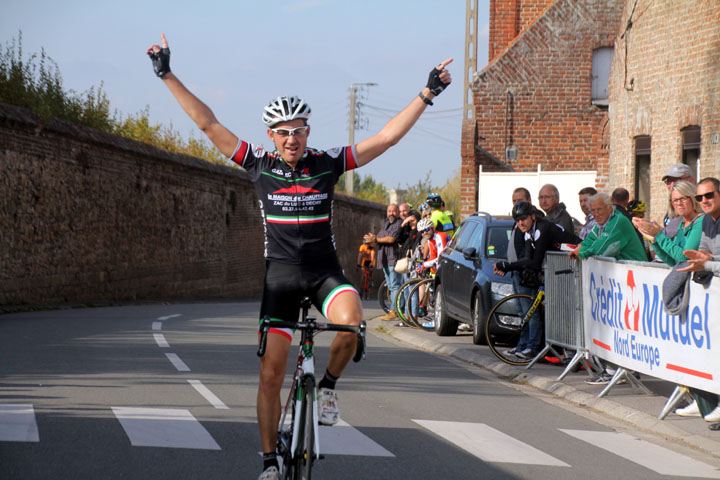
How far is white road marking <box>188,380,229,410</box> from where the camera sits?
8755 millimetres

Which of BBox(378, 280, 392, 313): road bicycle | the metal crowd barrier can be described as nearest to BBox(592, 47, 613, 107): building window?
BBox(378, 280, 392, 313): road bicycle

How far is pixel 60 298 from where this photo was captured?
939 inches

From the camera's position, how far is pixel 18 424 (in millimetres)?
7508

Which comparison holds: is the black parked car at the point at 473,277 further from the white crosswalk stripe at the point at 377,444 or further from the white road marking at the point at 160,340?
the white crosswalk stripe at the point at 377,444

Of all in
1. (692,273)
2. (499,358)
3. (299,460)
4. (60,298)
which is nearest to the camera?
(299,460)

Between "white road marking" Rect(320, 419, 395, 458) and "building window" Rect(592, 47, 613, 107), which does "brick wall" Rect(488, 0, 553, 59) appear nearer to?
"building window" Rect(592, 47, 613, 107)

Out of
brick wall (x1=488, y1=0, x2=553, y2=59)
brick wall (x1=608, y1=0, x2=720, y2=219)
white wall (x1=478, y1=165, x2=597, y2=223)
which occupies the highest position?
brick wall (x1=488, y1=0, x2=553, y2=59)

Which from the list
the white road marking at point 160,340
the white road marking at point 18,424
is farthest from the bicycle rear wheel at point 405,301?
the white road marking at point 18,424

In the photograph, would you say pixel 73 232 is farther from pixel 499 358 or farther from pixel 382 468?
pixel 382 468

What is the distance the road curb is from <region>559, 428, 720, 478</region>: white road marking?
350 mm

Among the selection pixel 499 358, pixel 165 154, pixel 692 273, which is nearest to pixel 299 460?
pixel 692 273

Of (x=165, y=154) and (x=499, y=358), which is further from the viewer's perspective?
(x=165, y=154)

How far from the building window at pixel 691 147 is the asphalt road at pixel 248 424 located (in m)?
9.20

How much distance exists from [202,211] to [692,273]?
26649mm
